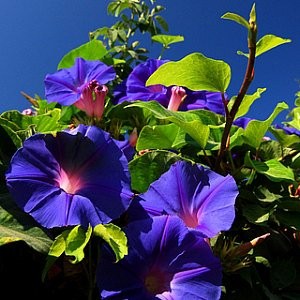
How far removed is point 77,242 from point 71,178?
12 cm

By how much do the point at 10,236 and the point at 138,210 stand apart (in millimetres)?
185

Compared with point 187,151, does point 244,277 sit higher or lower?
lower

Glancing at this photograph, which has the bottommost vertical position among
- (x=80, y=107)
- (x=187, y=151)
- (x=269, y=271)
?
(x=269, y=271)

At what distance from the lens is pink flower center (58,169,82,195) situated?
0.73m

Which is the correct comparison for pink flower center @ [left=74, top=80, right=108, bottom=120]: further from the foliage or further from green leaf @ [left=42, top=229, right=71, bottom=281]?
green leaf @ [left=42, top=229, right=71, bottom=281]

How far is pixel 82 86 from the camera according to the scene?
110cm

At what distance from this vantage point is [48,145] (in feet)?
2.33

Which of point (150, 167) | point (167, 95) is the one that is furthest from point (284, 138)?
point (150, 167)

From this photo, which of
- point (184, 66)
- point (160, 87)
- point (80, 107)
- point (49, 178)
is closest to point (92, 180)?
point (49, 178)

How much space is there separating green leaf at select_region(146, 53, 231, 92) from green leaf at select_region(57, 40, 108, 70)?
518 mm

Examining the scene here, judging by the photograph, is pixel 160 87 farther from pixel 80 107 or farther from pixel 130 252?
pixel 130 252

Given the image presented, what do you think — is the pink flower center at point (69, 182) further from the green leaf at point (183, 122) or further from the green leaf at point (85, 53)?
the green leaf at point (85, 53)

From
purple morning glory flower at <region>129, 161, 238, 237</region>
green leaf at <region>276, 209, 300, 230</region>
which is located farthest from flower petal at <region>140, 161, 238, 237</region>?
green leaf at <region>276, 209, 300, 230</region>

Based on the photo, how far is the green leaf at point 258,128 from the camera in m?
0.94
